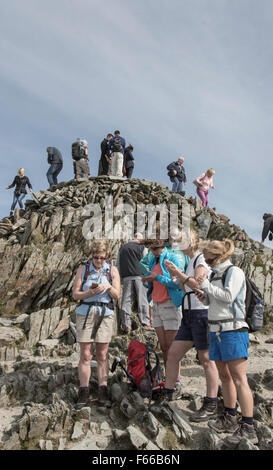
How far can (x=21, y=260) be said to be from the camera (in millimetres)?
15391

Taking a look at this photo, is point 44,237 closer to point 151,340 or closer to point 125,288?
point 125,288

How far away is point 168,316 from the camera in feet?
20.4

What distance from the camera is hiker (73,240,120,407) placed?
19.0ft

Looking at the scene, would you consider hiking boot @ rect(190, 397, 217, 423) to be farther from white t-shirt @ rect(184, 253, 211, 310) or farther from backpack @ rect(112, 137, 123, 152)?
backpack @ rect(112, 137, 123, 152)

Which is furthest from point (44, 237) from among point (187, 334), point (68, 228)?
point (187, 334)

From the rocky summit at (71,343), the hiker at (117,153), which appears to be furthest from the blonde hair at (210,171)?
the hiker at (117,153)

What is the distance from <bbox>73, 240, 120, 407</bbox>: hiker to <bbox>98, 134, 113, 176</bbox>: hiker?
17.9m

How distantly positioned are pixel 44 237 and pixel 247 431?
49.5ft

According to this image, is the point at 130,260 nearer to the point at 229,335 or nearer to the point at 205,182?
the point at 229,335

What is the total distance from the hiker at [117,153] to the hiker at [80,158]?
6.26 ft

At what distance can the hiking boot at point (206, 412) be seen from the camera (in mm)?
5379

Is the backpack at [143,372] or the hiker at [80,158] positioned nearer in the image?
the backpack at [143,372]

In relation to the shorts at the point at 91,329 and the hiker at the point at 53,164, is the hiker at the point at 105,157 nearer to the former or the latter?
the hiker at the point at 53,164
